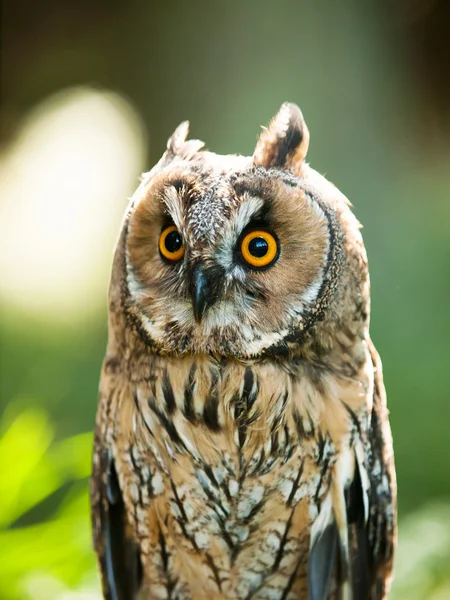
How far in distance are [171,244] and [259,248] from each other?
0.13 meters

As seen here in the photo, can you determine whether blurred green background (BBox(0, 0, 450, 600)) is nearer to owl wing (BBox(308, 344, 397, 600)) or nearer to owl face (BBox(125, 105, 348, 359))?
owl wing (BBox(308, 344, 397, 600))

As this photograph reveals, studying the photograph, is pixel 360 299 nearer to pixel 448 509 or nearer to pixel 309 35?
pixel 448 509

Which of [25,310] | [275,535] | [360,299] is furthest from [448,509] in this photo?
[25,310]

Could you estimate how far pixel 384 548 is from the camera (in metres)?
1.26

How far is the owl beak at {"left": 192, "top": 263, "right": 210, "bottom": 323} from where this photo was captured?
0.94 metres

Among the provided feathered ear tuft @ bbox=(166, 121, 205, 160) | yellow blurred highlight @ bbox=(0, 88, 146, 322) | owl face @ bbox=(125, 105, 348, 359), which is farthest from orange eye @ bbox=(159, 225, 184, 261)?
yellow blurred highlight @ bbox=(0, 88, 146, 322)

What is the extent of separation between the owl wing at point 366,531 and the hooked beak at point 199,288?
0.38 meters

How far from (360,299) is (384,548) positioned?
0.48 m

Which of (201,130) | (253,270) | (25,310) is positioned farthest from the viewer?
(25,310)

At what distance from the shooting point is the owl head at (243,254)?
3.11 ft

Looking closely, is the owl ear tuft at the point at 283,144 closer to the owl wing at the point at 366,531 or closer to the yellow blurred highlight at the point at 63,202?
the owl wing at the point at 366,531

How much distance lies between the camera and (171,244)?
3.31ft

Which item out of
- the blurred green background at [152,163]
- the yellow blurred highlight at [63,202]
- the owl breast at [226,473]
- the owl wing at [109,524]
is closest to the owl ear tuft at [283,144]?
the owl breast at [226,473]

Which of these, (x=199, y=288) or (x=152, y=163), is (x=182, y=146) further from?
(x=152, y=163)
